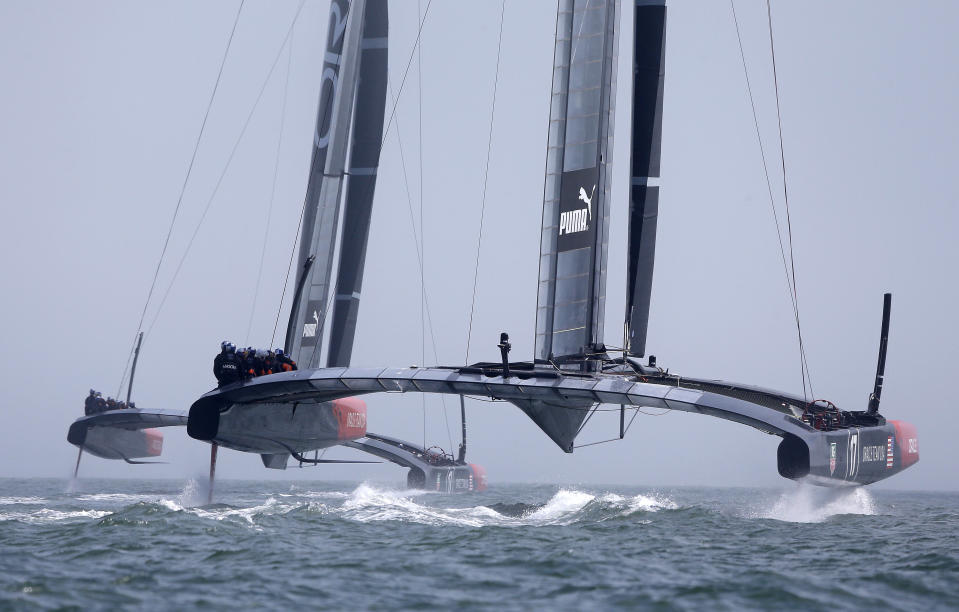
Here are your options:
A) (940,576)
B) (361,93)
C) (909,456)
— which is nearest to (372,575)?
(940,576)

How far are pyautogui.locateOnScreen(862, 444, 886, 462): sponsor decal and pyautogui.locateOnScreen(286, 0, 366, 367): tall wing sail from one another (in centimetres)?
824

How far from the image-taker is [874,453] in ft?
43.5

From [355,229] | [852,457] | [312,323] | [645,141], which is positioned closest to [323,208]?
[312,323]

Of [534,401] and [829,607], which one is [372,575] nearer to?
[829,607]

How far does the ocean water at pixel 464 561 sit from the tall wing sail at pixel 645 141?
3630 millimetres

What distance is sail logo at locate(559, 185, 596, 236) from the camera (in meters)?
13.1

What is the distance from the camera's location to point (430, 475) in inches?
1006

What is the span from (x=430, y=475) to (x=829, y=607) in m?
19.8

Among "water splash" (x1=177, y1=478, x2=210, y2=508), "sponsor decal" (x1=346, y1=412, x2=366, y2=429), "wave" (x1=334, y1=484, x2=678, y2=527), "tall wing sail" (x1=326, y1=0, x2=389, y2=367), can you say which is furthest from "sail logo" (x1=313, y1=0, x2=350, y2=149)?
"wave" (x1=334, y1=484, x2=678, y2=527)

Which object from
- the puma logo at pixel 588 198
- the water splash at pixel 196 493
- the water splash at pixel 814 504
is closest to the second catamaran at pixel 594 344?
the puma logo at pixel 588 198

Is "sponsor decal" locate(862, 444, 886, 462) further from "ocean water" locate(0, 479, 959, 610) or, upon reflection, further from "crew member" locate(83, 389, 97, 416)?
"crew member" locate(83, 389, 97, 416)

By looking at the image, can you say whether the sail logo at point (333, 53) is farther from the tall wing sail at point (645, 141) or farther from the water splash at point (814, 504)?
the water splash at point (814, 504)

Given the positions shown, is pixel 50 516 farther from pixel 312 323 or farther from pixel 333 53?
pixel 333 53

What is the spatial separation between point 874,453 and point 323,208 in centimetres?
881
